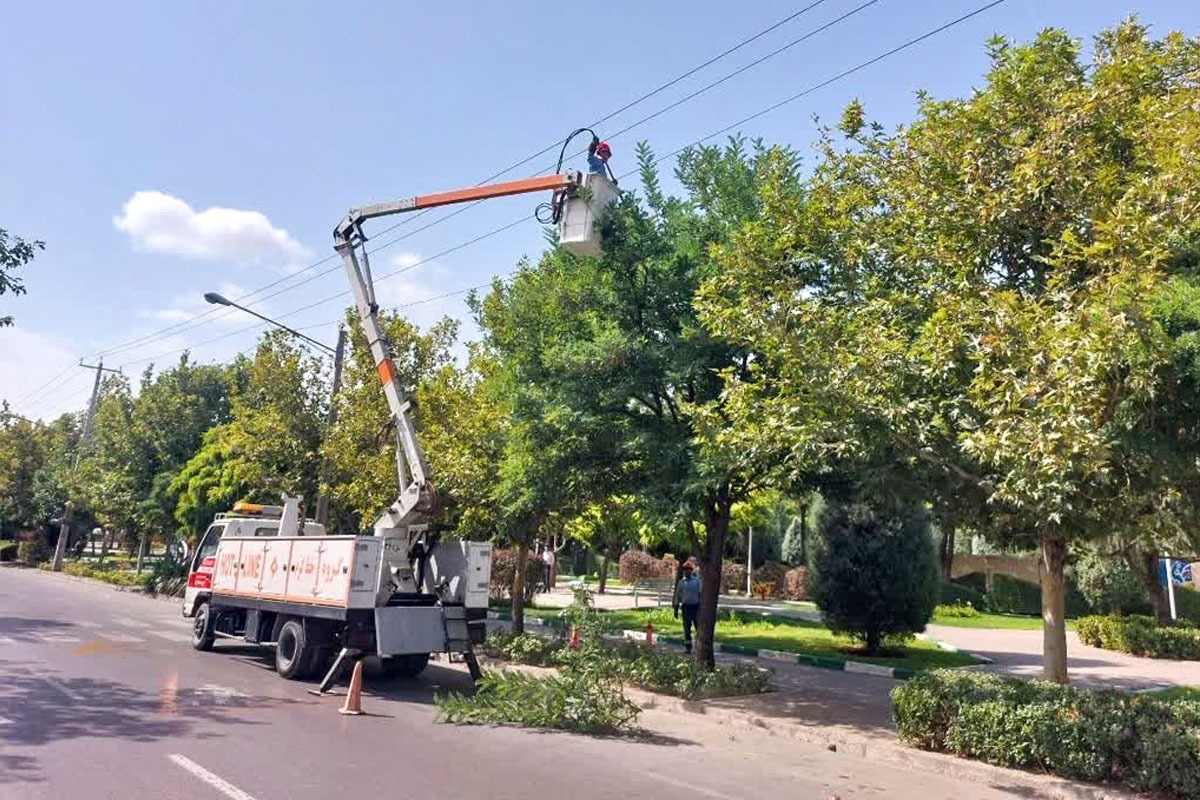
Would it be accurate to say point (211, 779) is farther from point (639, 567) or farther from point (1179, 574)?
point (639, 567)

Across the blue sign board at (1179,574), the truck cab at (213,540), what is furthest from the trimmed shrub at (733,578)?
the truck cab at (213,540)

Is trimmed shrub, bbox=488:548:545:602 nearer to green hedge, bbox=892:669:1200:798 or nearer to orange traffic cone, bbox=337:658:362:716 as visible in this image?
orange traffic cone, bbox=337:658:362:716

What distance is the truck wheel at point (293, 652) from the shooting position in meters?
12.7

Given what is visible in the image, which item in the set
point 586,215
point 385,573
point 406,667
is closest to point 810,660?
point 406,667

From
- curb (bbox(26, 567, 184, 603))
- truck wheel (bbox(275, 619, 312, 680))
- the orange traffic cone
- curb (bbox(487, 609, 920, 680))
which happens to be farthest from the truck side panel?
curb (bbox(26, 567, 184, 603))

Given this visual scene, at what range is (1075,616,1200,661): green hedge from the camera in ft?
64.1

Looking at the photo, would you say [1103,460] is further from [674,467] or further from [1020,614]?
[1020,614]

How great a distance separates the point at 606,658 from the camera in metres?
10.6

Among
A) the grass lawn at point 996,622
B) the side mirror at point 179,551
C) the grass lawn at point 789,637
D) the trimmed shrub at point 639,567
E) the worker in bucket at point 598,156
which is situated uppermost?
the worker in bucket at point 598,156

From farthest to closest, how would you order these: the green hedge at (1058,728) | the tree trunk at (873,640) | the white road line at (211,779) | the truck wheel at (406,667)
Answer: the tree trunk at (873,640)
the truck wheel at (406,667)
the green hedge at (1058,728)
the white road line at (211,779)

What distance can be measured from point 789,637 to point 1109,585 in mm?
12616

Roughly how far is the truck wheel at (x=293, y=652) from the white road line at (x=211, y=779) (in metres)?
5.15

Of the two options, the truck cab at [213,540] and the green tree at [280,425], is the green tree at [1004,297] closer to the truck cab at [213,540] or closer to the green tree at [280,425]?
the truck cab at [213,540]

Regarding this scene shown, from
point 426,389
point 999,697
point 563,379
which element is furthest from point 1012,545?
point 426,389
